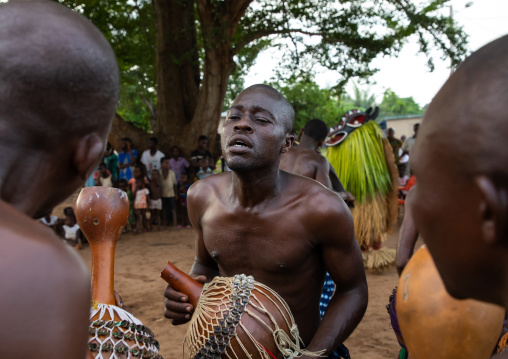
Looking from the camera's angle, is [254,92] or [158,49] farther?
[158,49]

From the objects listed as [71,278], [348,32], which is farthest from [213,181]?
[348,32]

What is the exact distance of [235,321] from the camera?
2.01 meters

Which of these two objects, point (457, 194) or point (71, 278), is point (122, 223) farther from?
point (457, 194)

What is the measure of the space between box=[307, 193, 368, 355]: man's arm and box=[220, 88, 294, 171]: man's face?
16.9 inches

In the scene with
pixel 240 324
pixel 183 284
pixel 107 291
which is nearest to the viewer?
pixel 107 291

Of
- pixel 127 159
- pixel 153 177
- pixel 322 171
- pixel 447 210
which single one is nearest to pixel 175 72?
pixel 127 159

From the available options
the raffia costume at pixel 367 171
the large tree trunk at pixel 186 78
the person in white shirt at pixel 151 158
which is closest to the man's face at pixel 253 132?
the raffia costume at pixel 367 171

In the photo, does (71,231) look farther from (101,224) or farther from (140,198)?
(101,224)

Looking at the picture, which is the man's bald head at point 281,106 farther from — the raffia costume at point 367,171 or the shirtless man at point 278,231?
the raffia costume at point 367,171

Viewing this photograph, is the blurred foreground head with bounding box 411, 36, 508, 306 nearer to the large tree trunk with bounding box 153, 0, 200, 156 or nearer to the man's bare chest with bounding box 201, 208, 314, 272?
the man's bare chest with bounding box 201, 208, 314, 272

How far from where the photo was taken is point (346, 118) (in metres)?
7.23

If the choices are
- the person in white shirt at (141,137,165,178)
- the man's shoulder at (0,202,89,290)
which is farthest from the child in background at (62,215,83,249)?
the man's shoulder at (0,202,89,290)

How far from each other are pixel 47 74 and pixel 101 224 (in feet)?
2.95

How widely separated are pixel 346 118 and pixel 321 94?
1716 centimetres
